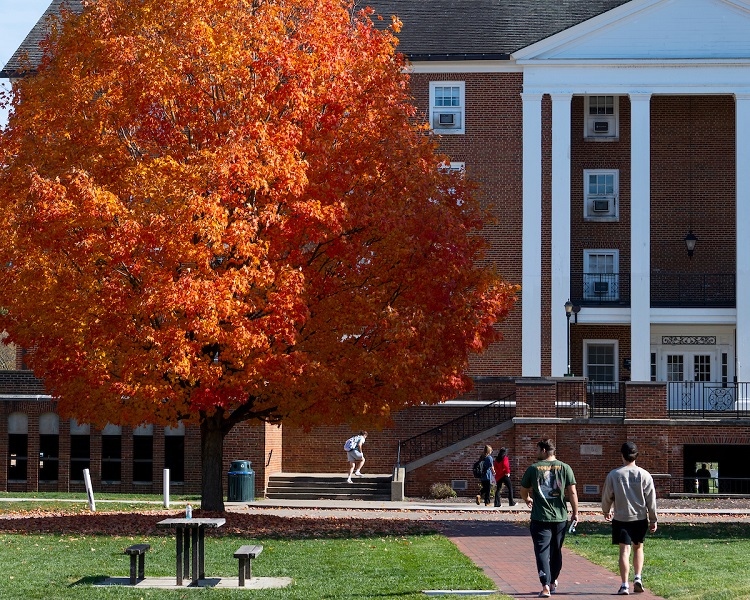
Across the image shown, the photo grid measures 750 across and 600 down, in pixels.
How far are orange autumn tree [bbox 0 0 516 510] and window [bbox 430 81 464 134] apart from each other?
56.3 feet

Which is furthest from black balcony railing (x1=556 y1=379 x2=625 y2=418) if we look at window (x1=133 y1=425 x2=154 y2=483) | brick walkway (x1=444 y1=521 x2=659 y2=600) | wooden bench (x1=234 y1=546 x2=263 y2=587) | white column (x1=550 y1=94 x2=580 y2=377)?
wooden bench (x1=234 y1=546 x2=263 y2=587)

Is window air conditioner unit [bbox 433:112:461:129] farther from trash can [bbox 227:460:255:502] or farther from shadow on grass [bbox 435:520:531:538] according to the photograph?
shadow on grass [bbox 435:520:531:538]

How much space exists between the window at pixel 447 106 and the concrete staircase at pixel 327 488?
487 inches

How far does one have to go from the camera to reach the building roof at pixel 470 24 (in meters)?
41.6

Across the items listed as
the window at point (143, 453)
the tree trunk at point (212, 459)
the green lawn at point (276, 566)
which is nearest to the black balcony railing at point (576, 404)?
the window at point (143, 453)

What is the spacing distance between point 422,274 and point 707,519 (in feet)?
34.8

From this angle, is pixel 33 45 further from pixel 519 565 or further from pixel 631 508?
pixel 631 508

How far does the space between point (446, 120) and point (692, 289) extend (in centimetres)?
982

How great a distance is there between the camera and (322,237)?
871 inches

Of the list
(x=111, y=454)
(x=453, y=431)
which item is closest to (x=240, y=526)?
(x=453, y=431)

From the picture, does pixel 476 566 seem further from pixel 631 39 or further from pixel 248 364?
pixel 631 39

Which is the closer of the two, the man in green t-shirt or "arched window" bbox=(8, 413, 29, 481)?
the man in green t-shirt

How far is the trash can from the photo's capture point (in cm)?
3234

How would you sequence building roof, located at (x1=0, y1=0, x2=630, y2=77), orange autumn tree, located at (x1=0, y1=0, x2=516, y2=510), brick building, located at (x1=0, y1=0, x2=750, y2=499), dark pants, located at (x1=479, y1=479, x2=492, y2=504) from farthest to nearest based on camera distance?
building roof, located at (x1=0, y1=0, x2=630, y2=77) < brick building, located at (x1=0, y1=0, x2=750, y2=499) < dark pants, located at (x1=479, y1=479, x2=492, y2=504) < orange autumn tree, located at (x1=0, y1=0, x2=516, y2=510)
